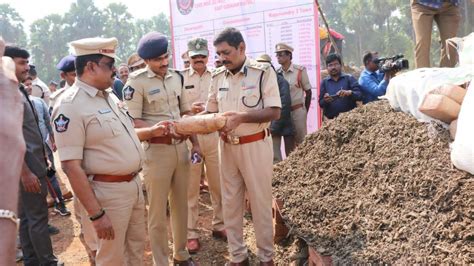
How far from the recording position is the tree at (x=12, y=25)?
2295 inches

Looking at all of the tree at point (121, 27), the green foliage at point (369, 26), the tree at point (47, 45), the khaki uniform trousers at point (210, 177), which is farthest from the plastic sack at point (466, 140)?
the tree at point (121, 27)

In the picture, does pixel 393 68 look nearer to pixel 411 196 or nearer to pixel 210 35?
pixel 411 196

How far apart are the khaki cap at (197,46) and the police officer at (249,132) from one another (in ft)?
4.59

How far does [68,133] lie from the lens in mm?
2262

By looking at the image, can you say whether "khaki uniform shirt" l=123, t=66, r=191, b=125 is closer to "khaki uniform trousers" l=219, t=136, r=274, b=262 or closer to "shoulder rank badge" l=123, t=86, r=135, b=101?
"shoulder rank badge" l=123, t=86, r=135, b=101

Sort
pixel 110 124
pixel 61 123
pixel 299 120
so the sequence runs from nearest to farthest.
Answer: pixel 61 123 < pixel 110 124 < pixel 299 120

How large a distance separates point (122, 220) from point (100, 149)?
0.48 meters

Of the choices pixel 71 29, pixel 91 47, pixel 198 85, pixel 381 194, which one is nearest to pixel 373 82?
pixel 198 85

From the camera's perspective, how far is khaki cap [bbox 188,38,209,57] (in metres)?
4.45

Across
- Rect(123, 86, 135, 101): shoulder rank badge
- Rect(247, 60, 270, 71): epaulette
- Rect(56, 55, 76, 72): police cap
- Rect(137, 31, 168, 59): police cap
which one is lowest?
Rect(123, 86, 135, 101): shoulder rank badge

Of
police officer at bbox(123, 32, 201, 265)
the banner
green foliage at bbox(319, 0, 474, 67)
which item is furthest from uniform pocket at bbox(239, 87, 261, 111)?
green foliage at bbox(319, 0, 474, 67)

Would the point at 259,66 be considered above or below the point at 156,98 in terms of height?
above

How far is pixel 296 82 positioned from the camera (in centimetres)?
530

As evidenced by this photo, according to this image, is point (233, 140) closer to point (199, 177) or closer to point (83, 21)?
point (199, 177)
